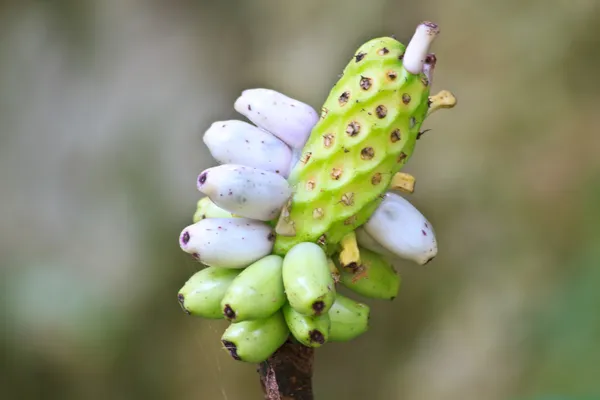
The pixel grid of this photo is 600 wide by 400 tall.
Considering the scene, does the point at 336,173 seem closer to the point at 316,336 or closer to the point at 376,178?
the point at 376,178

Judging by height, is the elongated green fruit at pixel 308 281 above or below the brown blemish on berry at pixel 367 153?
below

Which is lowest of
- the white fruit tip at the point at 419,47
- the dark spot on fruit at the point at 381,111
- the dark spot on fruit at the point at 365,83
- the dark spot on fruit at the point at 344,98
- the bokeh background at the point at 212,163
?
the bokeh background at the point at 212,163

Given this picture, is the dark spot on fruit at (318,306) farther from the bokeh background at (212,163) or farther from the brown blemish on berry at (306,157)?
the bokeh background at (212,163)

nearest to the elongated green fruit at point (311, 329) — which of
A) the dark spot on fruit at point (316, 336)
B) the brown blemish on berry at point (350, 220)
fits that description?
the dark spot on fruit at point (316, 336)

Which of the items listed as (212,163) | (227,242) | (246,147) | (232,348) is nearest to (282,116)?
(246,147)

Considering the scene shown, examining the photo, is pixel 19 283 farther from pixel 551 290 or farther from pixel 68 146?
pixel 551 290

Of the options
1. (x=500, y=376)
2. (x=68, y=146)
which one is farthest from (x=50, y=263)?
(x=500, y=376)

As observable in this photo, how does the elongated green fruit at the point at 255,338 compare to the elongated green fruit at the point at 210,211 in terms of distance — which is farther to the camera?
the elongated green fruit at the point at 210,211
